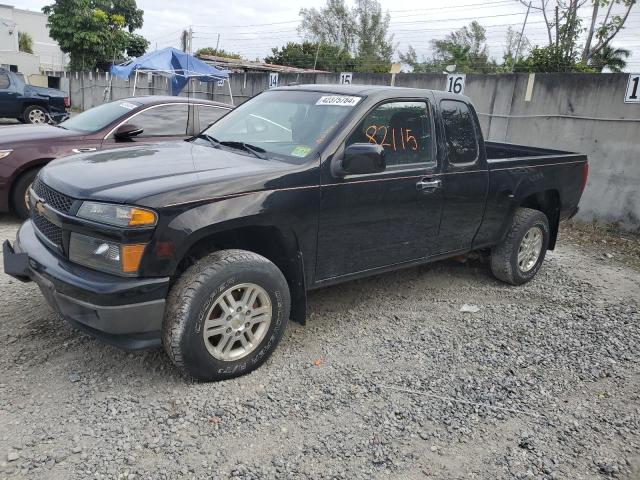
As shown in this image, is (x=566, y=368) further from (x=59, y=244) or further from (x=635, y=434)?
(x=59, y=244)

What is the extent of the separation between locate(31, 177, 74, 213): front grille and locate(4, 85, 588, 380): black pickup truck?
1 cm

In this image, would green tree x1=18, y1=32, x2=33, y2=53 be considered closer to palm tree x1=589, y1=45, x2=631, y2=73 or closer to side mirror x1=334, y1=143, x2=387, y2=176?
palm tree x1=589, y1=45, x2=631, y2=73

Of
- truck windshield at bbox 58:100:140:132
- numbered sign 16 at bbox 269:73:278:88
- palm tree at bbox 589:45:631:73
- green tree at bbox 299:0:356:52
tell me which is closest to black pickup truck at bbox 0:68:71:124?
numbered sign 16 at bbox 269:73:278:88

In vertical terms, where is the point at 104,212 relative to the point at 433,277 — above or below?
above

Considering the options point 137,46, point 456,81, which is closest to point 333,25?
point 137,46

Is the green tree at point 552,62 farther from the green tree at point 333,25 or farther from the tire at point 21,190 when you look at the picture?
the green tree at point 333,25

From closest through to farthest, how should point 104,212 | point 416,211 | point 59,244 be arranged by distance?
1. point 104,212
2. point 59,244
3. point 416,211

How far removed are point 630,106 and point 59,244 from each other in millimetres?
7649

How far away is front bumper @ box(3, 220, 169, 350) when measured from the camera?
2.86m

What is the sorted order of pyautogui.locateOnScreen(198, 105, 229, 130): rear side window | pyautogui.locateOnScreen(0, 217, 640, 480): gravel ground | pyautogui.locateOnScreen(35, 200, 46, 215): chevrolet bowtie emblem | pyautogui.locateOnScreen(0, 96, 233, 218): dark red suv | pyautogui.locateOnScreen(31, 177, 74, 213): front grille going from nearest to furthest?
1. pyautogui.locateOnScreen(0, 217, 640, 480): gravel ground
2. pyautogui.locateOnScreen(31, 177, 74, 213): front grille
3. pyautogui.locateOnScreen(35, 200, 46, 215): chevrolet bowtie emblem
4. pyautogui.locateOnScreen(0, 96, 233, 218): dark red suv
5. pyautogui.locateOnScreen(198, 105, 229, 130): rear side window

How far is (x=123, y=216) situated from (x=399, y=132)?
2173 mm

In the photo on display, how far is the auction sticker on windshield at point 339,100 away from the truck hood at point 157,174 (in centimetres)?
72

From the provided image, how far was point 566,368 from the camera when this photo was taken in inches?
152

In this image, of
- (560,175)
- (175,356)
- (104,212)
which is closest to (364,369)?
(175,356)
